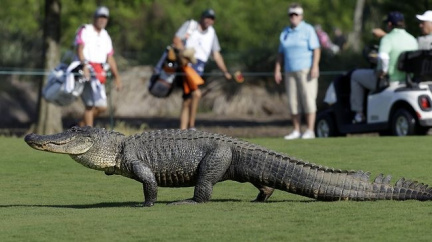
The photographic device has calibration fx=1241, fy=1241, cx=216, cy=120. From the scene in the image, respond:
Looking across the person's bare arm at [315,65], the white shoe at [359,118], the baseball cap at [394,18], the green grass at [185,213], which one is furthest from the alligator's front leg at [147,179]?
the white shoe at [359,118]

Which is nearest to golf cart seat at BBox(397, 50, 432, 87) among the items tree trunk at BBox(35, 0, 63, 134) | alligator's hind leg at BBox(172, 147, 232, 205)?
tree trunk at BBox(35, 0, 63, 134)

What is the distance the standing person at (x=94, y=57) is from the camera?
63.3 feet

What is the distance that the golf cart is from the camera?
19.2 meters

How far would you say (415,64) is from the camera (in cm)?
1925

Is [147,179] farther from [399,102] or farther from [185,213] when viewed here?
[399,102]

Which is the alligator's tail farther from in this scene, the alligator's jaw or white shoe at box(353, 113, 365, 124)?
white shoe at box(353, 113, 365, 124)

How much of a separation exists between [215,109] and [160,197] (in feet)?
67.3

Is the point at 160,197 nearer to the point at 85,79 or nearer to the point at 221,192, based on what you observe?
the point at 221,192

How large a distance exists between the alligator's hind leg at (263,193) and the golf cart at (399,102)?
8.45m

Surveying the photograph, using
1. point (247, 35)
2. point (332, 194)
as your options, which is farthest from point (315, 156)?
point (247, 35)

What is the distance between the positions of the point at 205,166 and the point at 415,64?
916 centimetres

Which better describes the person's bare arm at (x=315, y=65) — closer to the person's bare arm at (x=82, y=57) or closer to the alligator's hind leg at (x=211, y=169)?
the person's bare arm at (x=82, y=57)

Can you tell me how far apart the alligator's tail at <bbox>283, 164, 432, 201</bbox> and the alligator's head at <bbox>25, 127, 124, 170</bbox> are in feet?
5.32

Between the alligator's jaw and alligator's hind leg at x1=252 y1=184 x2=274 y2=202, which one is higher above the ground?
the alligator's jaw
